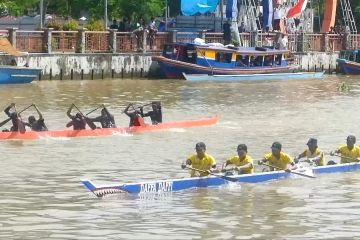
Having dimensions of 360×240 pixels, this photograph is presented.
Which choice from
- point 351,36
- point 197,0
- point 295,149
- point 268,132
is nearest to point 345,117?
point 268,132

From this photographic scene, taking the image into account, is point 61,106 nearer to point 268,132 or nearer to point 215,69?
point 268,132

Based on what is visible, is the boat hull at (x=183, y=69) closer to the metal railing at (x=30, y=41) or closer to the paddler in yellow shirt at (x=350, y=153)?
the metal railing at (x=30, y=41)

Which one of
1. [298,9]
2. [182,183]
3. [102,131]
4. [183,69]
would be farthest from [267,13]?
[182,183]

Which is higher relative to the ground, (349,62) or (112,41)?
(112,41)

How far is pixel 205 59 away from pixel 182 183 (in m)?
31.5

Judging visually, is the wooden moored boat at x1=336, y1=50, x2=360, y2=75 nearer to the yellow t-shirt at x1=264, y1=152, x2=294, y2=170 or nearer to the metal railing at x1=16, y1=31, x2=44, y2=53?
the metal railing at x1=16, y1=31, x2=44, y2=53

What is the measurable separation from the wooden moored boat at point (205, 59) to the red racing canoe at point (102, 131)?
18037mm

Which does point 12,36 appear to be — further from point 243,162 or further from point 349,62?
point 243,162

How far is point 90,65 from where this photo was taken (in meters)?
51.3

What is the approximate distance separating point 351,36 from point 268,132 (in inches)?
1290

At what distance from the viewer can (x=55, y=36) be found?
1998 inches

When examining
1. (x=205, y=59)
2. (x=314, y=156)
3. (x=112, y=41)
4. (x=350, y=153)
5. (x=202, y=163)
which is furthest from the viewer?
(x=205, y=59)

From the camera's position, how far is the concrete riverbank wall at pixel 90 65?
162 ft

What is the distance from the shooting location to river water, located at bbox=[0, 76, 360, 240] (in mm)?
19125
